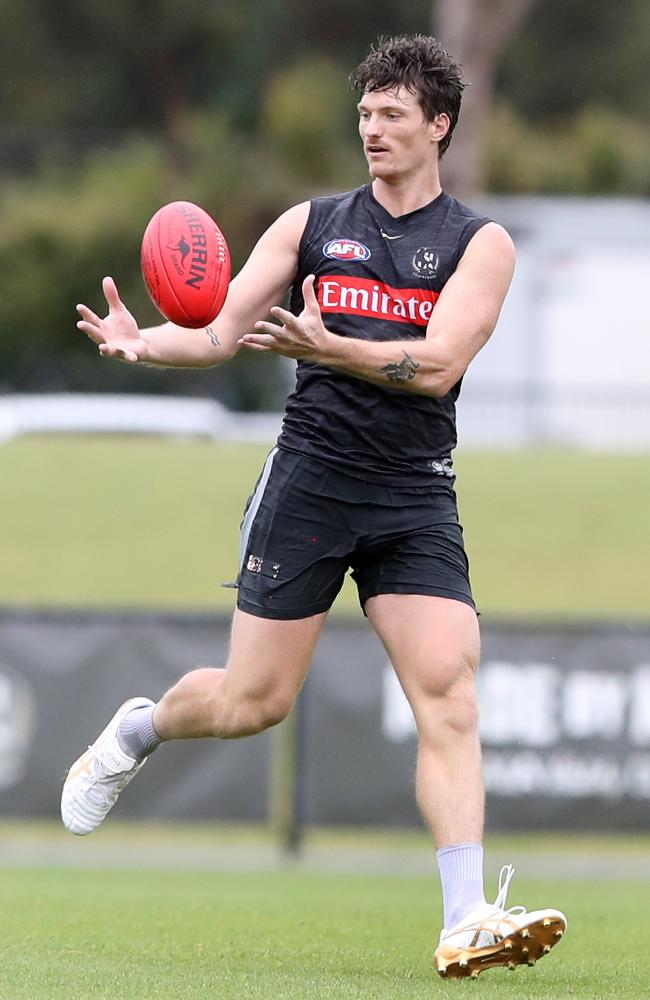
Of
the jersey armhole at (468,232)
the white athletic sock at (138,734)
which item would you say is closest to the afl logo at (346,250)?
the jersey armhole at (468,232)

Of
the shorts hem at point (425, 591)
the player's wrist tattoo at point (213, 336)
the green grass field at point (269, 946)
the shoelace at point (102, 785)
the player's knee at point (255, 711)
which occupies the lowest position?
the green grass field at point (269, 946)

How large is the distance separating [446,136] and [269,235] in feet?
1.96

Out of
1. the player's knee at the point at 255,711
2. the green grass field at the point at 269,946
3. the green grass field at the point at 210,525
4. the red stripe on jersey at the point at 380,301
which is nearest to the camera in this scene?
the green grass field at the point at 269,946

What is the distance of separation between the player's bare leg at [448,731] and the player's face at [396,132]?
125cm

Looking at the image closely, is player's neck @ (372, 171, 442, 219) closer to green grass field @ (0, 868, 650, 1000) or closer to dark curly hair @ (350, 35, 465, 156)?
dark curly hair @ (350, 35, 465, 156)

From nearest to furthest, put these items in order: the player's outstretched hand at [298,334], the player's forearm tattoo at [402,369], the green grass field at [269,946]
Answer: the green grass field at [269,946], the player's outstretched hand at [298,334], the player's forearm tattoo at [402,369]

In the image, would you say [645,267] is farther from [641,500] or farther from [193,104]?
[193,104]

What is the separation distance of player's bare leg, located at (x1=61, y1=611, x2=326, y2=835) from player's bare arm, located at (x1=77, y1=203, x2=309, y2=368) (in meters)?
0.78

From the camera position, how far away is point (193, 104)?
38969 mm

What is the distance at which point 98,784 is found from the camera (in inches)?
234

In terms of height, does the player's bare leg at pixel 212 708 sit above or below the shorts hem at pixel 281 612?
→ below

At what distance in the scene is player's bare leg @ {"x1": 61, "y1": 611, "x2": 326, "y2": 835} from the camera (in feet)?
17.7

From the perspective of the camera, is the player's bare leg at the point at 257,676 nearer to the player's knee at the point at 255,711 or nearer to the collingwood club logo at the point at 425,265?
the player's knee at the point at 255,711

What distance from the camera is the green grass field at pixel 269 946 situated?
472cm
